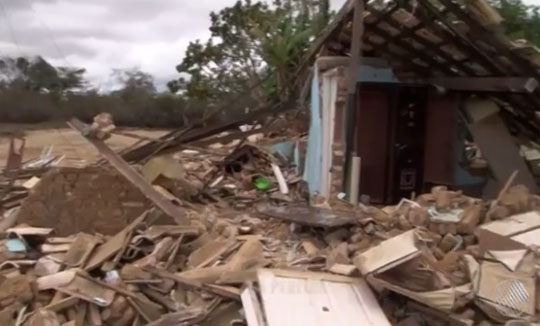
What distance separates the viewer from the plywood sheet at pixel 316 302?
5.74 metres

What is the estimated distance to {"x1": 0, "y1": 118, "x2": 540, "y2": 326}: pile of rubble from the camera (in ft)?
20.1

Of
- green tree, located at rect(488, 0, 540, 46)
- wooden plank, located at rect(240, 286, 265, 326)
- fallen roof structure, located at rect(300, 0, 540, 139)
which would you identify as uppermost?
green tree, located at rect(488, 0, 540, 46)

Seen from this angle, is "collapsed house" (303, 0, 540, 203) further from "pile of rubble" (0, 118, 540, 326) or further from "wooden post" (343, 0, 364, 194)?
"pile of rubble" (0, 118, 540, 326)

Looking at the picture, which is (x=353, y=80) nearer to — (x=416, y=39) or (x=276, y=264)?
(x=416, y=39)

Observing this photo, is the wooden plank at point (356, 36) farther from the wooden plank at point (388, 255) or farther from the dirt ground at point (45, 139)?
the dirt ground at point (45, 139)

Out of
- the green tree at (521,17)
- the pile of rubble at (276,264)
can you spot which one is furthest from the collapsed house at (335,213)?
the green tree at (521,17)

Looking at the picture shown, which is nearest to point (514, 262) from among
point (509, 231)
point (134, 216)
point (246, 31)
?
point (509, 231)

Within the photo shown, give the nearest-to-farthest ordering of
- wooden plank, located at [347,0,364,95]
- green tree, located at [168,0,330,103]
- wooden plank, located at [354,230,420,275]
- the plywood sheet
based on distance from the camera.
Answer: the plywood sheet < wooden plank, located at [354,230,420,275] < wooden plank, located at [347,0,364,95] < green tree, located at [168,0,330,103]

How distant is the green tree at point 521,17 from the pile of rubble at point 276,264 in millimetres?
11056

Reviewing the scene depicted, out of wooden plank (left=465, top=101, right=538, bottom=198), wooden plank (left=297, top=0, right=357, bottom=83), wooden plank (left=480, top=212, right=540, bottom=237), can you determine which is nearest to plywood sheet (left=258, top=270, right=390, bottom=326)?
wooden plank (left=480, top=212, right=540, bottom=237)

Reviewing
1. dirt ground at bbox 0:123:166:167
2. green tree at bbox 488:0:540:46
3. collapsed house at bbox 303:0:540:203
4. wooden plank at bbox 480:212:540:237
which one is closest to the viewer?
wooden plank at bbox 480:212:540:237

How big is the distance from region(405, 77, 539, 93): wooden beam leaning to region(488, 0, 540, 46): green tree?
24.9 feet

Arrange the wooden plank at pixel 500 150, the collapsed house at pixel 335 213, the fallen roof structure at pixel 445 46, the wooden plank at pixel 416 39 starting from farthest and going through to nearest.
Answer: the wooden plank at pixel 500 150, the wooden plank at pixel 416 39, the fallen roof structure at pixel 445 46, the collapsed house at pixel 335 213

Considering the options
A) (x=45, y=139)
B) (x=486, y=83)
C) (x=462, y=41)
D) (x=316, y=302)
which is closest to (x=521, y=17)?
(x=486, y=83)
